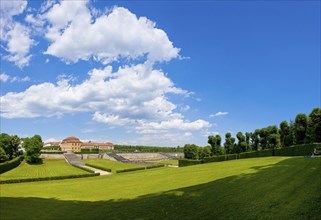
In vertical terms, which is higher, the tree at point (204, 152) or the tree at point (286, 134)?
the tree at point (286, 134)

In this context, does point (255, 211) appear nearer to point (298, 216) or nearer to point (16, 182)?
point (298, 216)

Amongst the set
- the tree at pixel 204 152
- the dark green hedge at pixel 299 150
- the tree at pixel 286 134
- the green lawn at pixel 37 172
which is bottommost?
the green lawn at pixel 37 172

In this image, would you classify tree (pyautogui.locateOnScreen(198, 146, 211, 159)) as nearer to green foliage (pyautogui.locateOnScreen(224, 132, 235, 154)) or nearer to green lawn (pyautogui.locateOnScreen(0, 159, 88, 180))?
green foliage (pyautogui.locateOnScreen(224, 132, 235, 154))

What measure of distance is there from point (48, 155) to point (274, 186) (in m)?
106

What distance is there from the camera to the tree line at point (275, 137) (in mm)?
56906

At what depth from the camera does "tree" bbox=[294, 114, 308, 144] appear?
59.4 metres

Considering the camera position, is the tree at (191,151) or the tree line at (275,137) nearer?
the tree line at (275,137)

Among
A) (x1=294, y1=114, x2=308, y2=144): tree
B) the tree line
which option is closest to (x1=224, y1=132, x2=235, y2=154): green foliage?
A: the tree line

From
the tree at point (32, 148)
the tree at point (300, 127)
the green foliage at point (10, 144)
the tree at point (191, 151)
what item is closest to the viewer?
the tree at point (300, 127)

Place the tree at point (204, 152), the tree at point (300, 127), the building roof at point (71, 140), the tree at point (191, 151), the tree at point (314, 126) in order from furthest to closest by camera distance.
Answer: the building roof at point (71, 140), the tree at point (191, 151), the tree at point (204, 152), the tree at point (300, 127), the tree at point (314, 126)

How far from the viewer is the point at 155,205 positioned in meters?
14.5

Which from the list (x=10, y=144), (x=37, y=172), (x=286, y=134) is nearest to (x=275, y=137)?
(x=286, y=134)

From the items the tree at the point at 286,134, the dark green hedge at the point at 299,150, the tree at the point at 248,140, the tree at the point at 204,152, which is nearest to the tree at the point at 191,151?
the tree at the point at 204,152

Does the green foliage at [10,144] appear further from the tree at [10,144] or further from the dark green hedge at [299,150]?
the dark green hedge at [299,150]
